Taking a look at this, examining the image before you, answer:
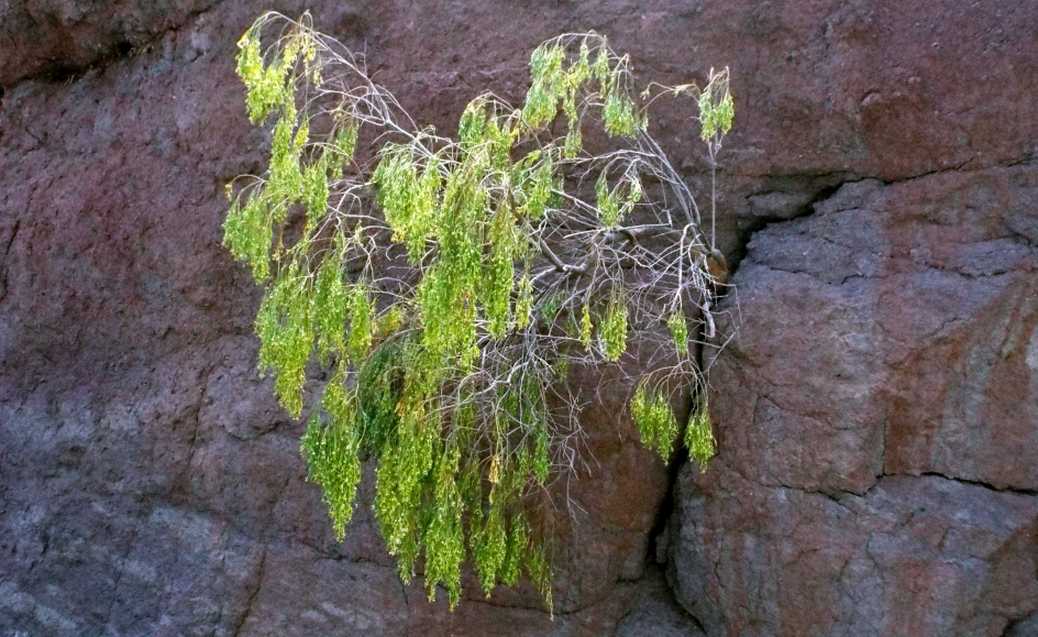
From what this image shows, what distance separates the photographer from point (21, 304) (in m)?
7.50

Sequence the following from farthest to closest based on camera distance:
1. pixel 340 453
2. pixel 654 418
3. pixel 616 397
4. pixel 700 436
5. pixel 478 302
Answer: pixel 616 397, pixel 700 436, pixel 654 418, pixel 340 453, pixel 478 302

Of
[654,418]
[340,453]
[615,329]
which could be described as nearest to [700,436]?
[654,418]

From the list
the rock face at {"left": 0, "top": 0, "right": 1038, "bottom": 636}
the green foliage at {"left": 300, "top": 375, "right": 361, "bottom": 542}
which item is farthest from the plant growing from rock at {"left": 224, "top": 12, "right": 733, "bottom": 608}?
the rock face at {"left": 0, "top": 0, "right": 1038, "bottom": 636}

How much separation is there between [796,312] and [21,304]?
19.4 ft

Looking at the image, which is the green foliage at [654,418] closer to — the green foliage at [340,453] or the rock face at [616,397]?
the rock face at [616,397]

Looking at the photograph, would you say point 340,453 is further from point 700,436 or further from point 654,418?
point 700,436

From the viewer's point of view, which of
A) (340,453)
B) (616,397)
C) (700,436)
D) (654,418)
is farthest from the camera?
(616,397)

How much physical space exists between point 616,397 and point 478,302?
1.58m

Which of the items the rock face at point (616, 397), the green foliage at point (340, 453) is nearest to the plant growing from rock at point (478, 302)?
the green foliage at point (340, 453)

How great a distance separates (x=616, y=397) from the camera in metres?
5.71

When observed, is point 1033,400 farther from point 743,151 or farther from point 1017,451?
point 743,151

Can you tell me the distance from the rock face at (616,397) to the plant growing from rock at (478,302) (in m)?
0.41

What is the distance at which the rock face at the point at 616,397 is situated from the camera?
16.3 ft

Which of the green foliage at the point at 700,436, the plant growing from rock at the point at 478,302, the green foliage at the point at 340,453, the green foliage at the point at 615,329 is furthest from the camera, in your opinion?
the green foliage at the point at 700,436
